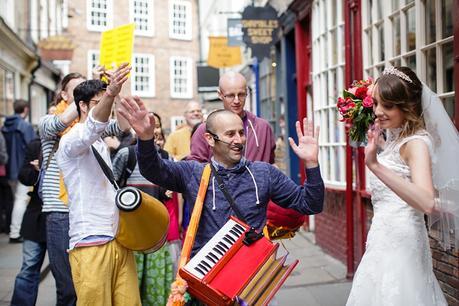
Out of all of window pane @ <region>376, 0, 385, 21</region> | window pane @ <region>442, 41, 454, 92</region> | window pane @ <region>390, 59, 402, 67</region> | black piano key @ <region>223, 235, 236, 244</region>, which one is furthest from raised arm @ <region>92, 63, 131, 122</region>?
window pane @ <region>376, 0, 385, 21</region>

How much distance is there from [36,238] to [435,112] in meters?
3.12

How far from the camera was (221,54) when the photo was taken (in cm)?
1470

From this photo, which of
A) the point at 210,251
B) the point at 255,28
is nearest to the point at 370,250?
the point at 210,251

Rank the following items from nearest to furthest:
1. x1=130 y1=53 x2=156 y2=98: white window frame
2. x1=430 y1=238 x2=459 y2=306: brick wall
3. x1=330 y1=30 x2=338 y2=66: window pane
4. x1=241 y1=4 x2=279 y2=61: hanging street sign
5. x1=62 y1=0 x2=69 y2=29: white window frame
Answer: x1=430 y1=238 x2=459 y2=306: brick wall
x1=330 y1=30 x2=338 y2=66: window pane
x1=241 y1=4 x2=279 y2=61: hanging street sign
x1=62 y1=0 x2=69 y2=29: white window frame
x1=130 y1=53 x2=156 y2=98: white window frame

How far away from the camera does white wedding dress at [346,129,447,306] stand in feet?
9.49

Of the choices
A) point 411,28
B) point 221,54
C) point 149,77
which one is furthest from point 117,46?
point 149,77

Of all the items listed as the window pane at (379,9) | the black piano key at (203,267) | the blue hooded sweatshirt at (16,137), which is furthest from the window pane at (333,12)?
the black piano key at (203,267)

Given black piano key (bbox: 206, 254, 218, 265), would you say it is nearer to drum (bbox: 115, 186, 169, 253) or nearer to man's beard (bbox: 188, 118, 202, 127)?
drum (bbox: 115, 186, 169, 253)

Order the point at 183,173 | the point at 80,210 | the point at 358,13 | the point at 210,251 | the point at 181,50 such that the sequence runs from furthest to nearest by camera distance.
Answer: the point at 181,50, the point at 358,13, the point at 80,210, the point at 183,173, the point at 210,251

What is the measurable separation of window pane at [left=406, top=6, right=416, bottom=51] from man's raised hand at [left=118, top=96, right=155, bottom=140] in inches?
128

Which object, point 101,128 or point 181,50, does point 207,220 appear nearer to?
point 101,128

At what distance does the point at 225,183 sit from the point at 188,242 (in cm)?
40

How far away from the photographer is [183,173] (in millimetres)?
3199

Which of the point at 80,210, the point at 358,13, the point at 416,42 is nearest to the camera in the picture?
the point at 80,210
